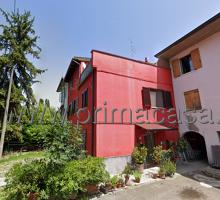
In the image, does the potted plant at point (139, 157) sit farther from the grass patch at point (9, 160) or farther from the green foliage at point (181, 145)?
the grass patch at point (9, 160)

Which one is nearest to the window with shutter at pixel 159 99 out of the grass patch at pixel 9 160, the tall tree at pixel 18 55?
the grass patch at pixel 9 160

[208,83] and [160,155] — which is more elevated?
[208,83]

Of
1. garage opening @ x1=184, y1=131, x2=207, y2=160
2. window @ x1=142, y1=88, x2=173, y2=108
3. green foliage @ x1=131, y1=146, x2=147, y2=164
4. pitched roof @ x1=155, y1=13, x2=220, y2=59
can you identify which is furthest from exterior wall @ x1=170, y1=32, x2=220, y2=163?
green foliage @ x1=131, y1=146, x2=147, y2=164

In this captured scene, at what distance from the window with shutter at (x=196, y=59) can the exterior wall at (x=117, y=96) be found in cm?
381

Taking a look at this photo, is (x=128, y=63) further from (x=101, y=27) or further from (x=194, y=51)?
(x=194, y=51)

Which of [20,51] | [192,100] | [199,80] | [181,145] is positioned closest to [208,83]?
[199,80]

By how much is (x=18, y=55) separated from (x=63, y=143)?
15510mm

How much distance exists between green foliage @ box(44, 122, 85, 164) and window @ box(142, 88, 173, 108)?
6.70m

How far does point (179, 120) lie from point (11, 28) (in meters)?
22.5

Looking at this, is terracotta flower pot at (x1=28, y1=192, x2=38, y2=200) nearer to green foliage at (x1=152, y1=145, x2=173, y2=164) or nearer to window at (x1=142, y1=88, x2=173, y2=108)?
green foliage at (x1=152, y1=145, x2=173, y2=164)

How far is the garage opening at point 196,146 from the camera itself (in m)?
13.1

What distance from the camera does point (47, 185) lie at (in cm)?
593

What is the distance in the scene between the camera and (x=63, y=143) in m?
7.13

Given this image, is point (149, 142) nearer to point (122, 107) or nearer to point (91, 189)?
point (122, 107)
